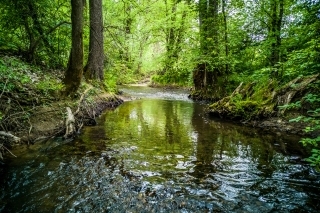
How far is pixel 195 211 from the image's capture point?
3.01m

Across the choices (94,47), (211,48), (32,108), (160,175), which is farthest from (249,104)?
(94,47)

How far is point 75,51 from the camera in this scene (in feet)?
23.2

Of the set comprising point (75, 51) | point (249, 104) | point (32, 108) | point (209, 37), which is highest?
point (209, 37)

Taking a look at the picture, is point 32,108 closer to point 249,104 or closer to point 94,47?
point 94,47

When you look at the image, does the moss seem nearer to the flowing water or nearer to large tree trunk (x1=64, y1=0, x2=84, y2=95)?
the flowing water

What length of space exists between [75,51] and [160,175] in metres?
4.72

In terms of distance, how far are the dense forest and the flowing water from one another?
0.77 meters

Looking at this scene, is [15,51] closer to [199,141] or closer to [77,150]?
[77,150]

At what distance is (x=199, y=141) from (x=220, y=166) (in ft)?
5.12

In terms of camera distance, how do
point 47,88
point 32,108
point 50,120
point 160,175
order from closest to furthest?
point 160,175, point 32,108, point 50,120, point 47,88

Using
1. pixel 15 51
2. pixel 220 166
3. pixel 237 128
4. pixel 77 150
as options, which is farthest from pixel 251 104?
pixel 15 51

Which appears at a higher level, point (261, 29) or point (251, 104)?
point (261, 29)

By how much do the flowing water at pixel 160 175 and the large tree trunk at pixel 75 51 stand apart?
1954 millimetres

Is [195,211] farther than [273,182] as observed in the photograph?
No
